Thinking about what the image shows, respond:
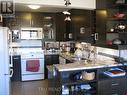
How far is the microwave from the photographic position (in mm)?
6559

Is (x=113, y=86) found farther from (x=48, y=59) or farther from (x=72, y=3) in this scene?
(x=48, y=59)

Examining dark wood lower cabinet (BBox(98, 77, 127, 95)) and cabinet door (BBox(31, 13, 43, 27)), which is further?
cabinet door (BBox(31, 13, 43, 27))

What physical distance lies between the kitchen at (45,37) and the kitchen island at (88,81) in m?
0.71

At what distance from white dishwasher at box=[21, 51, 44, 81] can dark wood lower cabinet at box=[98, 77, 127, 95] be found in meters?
2.97

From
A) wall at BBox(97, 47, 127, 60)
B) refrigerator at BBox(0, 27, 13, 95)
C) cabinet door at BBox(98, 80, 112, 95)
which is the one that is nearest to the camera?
refrigerator at BBox(0, 27, 13, 95)

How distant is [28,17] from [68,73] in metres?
3.47

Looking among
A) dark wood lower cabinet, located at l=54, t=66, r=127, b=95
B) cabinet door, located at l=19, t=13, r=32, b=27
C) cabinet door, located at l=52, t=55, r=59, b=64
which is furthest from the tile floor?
cabinet door, located at l=19, t=13, r=32, b=27

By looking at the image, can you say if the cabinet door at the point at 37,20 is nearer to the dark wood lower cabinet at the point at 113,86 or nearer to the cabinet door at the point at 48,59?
the cabinet door at the point at 48,59

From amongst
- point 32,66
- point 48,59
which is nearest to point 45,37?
point 48,59

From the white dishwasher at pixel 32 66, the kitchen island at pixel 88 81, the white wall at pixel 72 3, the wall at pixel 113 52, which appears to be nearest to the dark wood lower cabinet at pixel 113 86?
the kitchen island at pixel 88 81

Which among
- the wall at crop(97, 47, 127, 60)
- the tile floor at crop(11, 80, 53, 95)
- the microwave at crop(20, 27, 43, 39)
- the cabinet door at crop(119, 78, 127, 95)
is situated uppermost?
the microwave at crop(20, 27, 43, 39)

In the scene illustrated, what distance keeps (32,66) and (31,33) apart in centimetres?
123

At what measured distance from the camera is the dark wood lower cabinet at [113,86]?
378 centimetres

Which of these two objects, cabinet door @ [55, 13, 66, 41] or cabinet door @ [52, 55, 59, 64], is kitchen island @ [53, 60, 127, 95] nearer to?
cabinet door @ [52, 55, 59, 64]
